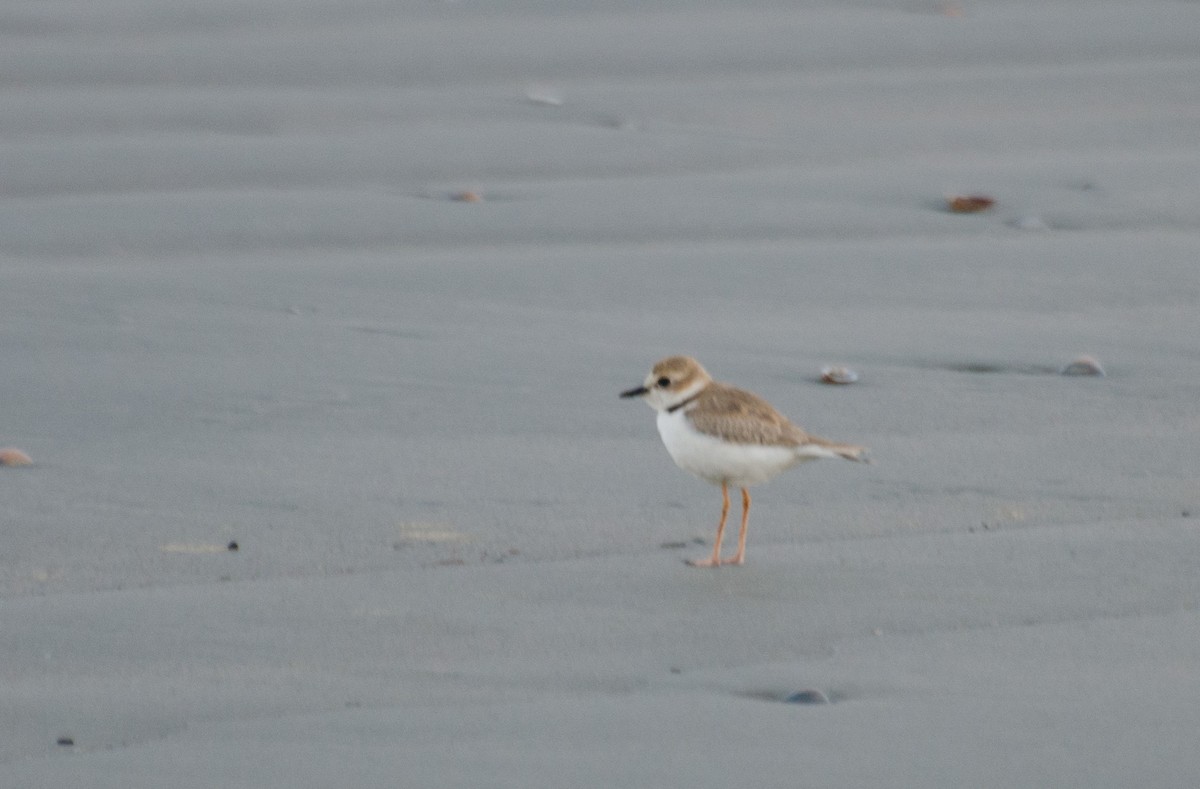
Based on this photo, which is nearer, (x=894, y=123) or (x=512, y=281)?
(x=512, y=281)

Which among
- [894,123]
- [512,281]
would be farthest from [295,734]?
[894,123]

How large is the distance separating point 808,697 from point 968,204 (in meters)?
4.30

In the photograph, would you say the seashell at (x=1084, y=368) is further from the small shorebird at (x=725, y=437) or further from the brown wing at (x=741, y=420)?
the brown wing at (x=741, y=420)

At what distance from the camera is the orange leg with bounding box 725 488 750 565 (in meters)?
3.90

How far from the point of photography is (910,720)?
3.00m

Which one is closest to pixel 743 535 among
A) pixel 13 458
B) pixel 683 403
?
pixel 683 403

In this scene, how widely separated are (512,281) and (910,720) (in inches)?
132

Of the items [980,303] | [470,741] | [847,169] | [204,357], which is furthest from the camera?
[847,169]

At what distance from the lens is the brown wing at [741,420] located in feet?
13.4

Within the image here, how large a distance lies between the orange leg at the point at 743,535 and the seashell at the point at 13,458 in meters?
1.60

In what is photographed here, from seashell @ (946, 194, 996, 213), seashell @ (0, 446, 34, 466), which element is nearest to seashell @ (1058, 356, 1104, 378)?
seashell @ (946, 194, 996, 213)

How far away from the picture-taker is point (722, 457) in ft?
13.3

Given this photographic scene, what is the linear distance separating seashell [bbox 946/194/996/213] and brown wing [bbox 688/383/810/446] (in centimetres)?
302

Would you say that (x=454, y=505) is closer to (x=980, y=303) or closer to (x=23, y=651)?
(x=23, y=651)
